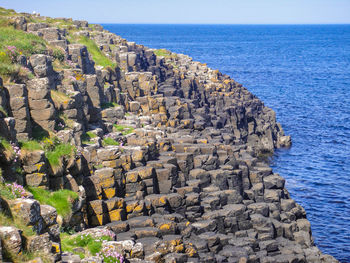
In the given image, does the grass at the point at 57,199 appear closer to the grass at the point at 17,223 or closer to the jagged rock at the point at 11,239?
the grass at the point at 17,223

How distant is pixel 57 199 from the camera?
21.3m

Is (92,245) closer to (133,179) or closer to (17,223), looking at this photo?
(17,223)

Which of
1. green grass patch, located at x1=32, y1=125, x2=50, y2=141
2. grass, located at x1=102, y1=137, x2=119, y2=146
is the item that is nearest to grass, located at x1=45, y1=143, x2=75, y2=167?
green grass patch, located at x1=32, y1=125, x2=50, y2=141

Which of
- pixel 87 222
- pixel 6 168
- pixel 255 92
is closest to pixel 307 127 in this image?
pixel 255 92

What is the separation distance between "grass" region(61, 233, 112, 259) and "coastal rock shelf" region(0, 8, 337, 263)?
1.81ft

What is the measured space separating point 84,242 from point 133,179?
9.51 metres

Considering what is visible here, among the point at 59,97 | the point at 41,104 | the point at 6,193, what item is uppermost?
the point at 41,104

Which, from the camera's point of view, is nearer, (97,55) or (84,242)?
(84,242)

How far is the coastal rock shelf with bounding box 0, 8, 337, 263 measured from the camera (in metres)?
21.2

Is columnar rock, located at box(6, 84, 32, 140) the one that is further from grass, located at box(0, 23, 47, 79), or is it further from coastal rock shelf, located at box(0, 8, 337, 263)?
grass, located at box(0, 23, 47, 79)

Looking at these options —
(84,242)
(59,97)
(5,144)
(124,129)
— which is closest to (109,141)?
(124,129)

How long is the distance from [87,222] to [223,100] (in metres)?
43.9

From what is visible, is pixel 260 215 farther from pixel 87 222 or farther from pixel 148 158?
pixel 87 222

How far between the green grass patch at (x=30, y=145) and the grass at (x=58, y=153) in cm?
57
